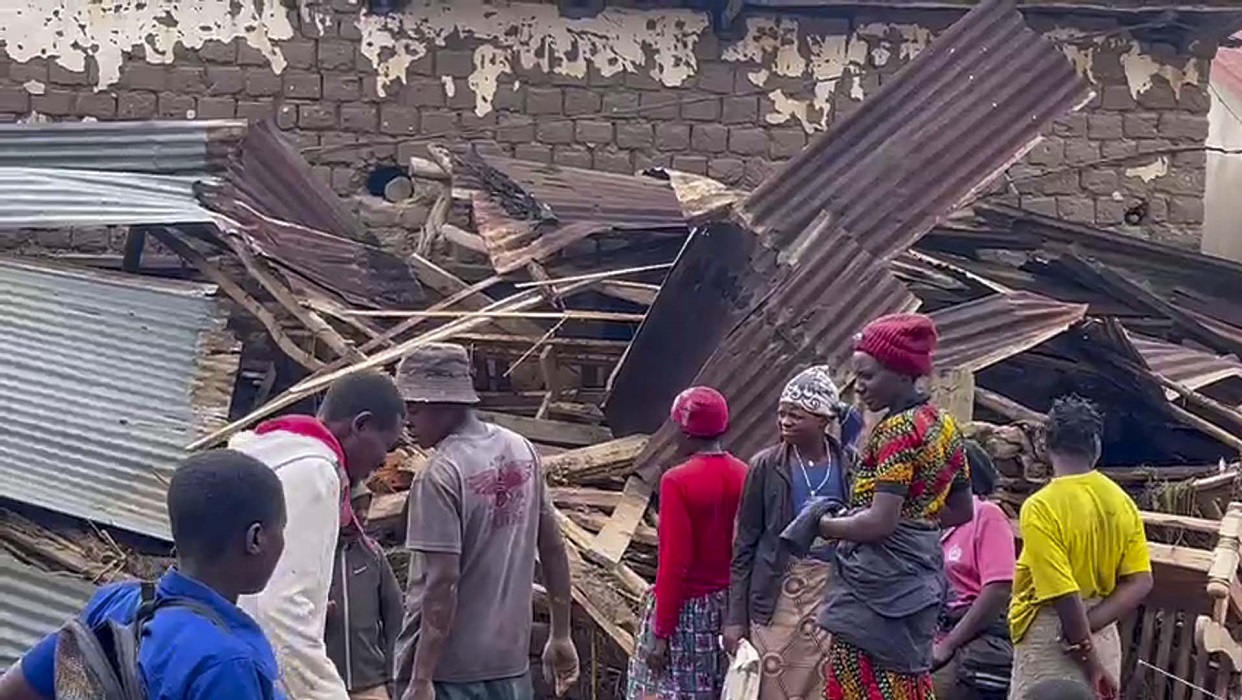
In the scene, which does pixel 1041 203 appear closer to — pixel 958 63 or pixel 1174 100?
pixel 1174 100

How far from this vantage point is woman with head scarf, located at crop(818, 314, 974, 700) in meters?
4.49

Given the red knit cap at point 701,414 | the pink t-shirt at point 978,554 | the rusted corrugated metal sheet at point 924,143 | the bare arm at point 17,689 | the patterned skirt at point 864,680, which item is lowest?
the patterned skirt at point 864,680

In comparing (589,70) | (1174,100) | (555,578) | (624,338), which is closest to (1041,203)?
(1174,100)

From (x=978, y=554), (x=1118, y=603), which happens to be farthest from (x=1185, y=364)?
(x=1118, y=603)

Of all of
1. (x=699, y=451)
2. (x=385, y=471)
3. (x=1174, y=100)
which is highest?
(x=1174, y=100)

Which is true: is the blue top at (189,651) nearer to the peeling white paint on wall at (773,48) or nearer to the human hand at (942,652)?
the human hand at (942,652)

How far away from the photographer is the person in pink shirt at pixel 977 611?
17.4ft

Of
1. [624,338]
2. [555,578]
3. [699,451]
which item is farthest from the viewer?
[624,338]

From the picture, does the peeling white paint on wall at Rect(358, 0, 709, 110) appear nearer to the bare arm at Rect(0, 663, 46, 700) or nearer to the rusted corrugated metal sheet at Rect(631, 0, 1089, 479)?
the rusted corrugated metal sheet at Rect(631, 0, 1089, 479)

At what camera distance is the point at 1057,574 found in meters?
4.78

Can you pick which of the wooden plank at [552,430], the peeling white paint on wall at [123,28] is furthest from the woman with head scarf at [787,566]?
the peeling white paint on wall at [123,28]

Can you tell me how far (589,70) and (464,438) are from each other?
23.4 feet

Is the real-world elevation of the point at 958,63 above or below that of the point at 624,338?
above

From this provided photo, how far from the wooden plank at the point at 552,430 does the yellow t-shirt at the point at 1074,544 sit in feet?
8.83
